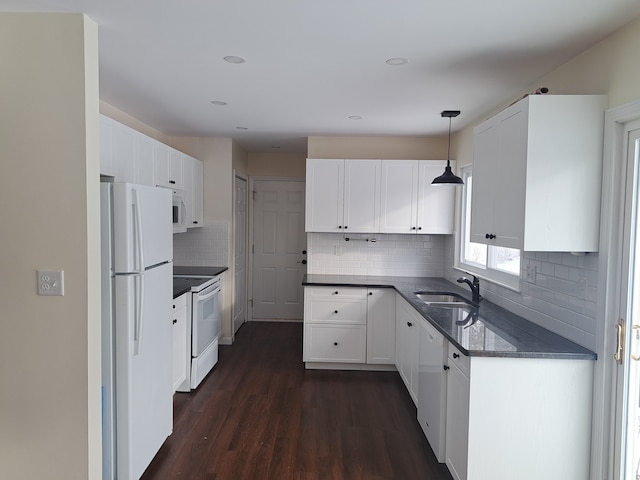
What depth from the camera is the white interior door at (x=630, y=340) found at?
185 cm

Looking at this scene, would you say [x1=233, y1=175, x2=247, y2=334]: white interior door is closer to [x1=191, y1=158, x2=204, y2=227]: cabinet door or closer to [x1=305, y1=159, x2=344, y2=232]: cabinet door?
[x1=191, y1=158, x2=204, y2=227]: cabinet door

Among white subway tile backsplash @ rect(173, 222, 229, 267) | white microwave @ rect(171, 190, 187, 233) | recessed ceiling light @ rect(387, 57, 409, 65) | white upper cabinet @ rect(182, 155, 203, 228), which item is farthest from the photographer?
white subway tile backsplash @ rect(173, 222, 229, 267)

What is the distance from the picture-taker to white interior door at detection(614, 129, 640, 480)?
6.06 feet

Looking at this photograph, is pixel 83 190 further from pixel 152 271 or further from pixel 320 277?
pixel 320 277

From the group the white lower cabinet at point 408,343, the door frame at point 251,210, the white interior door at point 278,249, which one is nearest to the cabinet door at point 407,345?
the white lower cabinet at point 408,343

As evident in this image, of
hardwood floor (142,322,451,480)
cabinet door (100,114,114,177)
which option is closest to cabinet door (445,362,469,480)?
hardwood floor (142,322,451,480)

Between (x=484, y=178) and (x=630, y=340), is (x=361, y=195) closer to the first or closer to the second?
(x=484, y=178)

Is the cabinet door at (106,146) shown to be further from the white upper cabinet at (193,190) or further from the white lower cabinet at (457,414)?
the white lower cabinet at (457,414)

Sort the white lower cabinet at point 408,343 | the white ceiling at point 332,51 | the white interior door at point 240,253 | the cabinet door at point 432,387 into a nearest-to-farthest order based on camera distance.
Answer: the white ceiling at point 332,51, the cabinet door at point 432,387, the white lower cabinet at point 408,343, the white interior door at point 240,253

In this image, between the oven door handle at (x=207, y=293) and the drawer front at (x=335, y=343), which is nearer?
the oven door handle at (x=207, y=293)

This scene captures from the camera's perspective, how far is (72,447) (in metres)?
1.93

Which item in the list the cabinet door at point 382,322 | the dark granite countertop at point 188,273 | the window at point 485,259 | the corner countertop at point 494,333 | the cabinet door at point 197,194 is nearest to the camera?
the corner countertop at point 494,333

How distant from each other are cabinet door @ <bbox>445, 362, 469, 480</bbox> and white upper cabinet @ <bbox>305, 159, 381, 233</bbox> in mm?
2205

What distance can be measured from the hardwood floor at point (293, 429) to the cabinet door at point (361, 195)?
153 cm
